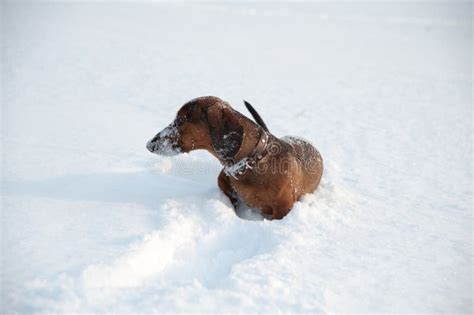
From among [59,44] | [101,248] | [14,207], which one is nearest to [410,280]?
[101,248]

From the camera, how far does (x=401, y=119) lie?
5.95m

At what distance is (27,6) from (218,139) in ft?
39.5

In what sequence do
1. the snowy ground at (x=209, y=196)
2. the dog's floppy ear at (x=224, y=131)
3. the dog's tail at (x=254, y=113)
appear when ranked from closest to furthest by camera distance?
the snowy ground at (x=209, y=196), the dog's floppy ear at (x=224, y=131), the dog's tail at (x=254, y=113)

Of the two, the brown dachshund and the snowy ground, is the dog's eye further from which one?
the snowy ground

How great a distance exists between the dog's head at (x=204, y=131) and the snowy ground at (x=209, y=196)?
1.23 ft

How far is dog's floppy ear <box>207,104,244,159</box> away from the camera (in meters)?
2.76

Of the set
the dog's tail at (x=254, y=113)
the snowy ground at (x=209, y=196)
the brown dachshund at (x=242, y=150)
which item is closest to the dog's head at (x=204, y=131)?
the brown dachshund at (x=242, y=150)

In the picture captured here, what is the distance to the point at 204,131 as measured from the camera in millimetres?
2891

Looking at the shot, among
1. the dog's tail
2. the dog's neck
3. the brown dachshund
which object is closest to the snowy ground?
the brown dachshund

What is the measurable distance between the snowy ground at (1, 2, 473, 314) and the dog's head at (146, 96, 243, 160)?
374mm

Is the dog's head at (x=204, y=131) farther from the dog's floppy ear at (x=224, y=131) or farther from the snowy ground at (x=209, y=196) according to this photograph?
the snowy ground at (x=209, y=196)

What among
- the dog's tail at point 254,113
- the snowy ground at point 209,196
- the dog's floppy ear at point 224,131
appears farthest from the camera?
the dog's tail at point 254,113

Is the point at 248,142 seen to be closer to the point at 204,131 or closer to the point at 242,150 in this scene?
the point at 242,150

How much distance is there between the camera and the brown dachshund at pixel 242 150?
2787 millimetres
